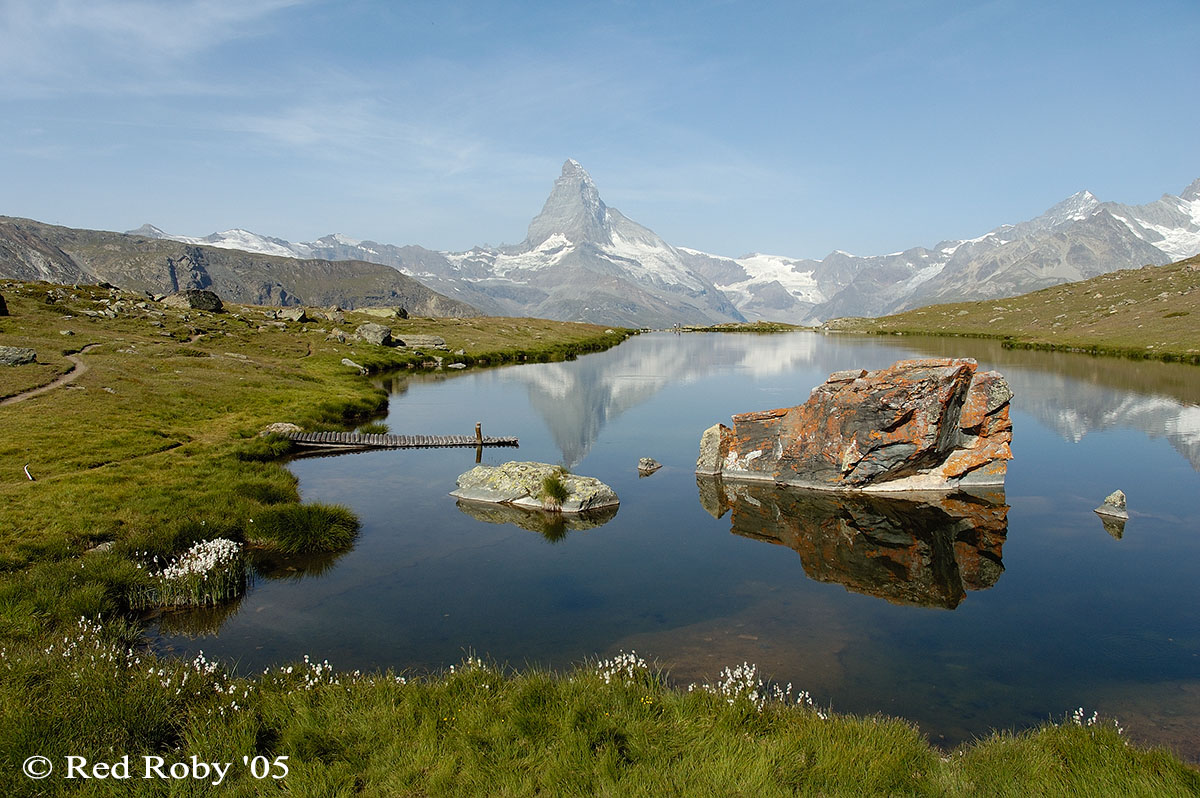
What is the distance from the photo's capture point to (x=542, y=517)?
1155 inches

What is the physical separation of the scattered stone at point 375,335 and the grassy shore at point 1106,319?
11244 cm

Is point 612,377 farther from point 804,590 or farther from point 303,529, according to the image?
point 804,590

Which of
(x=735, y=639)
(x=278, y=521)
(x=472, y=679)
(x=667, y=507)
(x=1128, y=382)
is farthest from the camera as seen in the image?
(x=1128, y=382)

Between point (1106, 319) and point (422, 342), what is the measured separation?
13066 centimetres

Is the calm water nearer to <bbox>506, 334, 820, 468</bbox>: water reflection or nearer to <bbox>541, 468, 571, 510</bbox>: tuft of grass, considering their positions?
<bbox>541, 468, 571, 510</bbox>: tuft of grass

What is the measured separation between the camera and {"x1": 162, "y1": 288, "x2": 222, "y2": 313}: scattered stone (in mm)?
108125

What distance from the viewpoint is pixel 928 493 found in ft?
106

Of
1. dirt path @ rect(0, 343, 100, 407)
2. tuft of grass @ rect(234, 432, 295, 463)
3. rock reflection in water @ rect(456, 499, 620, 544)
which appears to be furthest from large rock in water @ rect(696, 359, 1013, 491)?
dirt path @ rect(0, 343, 100, 407)

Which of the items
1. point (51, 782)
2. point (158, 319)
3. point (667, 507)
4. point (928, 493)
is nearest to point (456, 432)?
point (667, 507)

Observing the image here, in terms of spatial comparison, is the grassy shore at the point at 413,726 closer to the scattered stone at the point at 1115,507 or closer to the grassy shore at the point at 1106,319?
the scattered stone at the point at 1115,507

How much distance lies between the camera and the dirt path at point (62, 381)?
1483 inches

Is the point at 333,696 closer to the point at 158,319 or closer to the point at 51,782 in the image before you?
the point at 51,782

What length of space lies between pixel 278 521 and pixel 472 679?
51.9ft

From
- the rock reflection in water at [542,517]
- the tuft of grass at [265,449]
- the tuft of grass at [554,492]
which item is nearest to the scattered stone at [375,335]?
the tuft of grass at [265,449]
